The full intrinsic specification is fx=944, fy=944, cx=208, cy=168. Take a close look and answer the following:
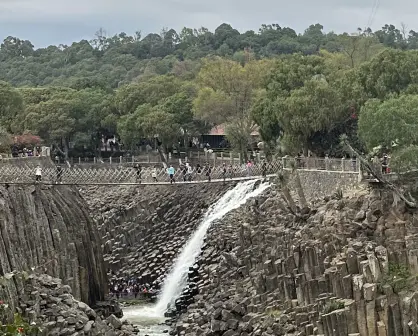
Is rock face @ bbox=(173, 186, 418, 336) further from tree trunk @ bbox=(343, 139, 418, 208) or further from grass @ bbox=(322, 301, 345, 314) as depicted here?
tree trunk @ bbox=(343, 139, 418, 208)

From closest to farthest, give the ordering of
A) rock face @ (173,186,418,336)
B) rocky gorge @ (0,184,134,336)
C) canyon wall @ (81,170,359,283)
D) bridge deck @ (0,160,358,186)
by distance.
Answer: rock face @ (173,186,418,336) < rocky gorge @ (0,184,134,336) < bridge deck @ (0,160,358,186) < canyon wall @ (81,170,359,283)

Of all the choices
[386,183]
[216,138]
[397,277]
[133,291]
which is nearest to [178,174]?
[133,291]

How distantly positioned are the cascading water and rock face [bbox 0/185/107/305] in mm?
3116

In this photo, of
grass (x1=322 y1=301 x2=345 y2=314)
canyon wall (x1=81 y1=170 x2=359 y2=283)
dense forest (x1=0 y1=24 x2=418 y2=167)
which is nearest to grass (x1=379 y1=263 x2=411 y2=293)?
grass (x1=322 y1=301 x2=345 y2=314)

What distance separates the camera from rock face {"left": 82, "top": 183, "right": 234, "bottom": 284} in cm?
5912

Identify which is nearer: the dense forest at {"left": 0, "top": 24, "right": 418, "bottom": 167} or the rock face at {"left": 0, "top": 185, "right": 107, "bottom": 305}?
the rock face at {"left": 0, "top": 185, "right": 107, "bottom": 305}

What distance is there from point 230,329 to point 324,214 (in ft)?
25.4

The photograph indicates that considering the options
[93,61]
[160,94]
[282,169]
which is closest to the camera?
[282,169]

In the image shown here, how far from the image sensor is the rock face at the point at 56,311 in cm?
3669

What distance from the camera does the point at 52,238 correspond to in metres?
46.4

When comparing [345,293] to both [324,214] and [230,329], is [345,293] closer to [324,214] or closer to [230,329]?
[230,329]

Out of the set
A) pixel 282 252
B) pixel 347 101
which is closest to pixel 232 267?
pixel 282 252

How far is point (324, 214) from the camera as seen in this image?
43438 mm

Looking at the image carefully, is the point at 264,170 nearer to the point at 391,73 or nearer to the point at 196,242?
the point at 196,242
